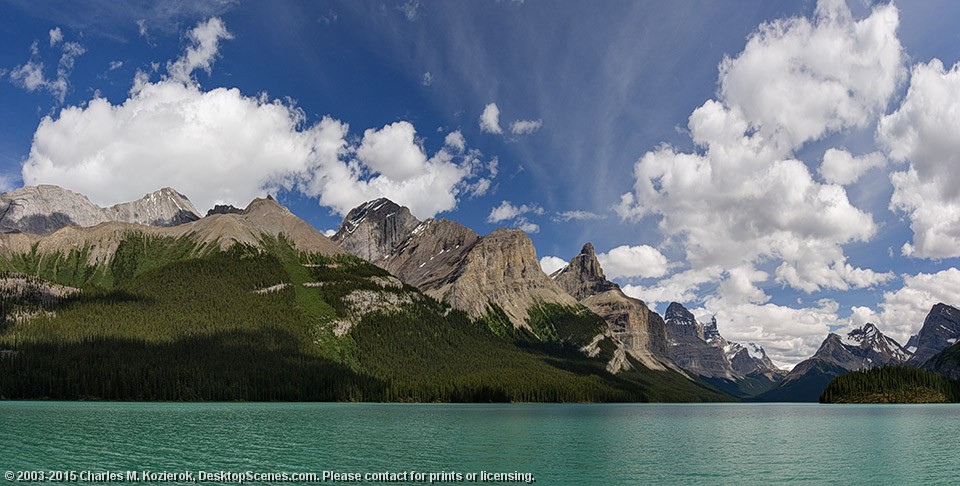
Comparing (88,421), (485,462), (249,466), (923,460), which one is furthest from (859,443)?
(88,421)

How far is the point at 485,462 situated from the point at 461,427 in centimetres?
5453

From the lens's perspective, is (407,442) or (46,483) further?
(407,442)

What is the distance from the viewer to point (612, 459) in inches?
3093

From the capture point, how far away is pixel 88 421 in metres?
119

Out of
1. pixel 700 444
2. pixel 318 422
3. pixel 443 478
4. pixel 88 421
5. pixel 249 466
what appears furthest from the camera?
pixel 318 422

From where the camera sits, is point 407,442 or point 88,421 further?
point 88,421

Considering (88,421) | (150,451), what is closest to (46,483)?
(150,451)

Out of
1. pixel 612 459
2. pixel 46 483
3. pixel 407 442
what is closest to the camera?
pixel 46 483

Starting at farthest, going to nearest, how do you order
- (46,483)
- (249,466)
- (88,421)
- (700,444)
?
(88,421), (700,444), (249,466), (46,483)

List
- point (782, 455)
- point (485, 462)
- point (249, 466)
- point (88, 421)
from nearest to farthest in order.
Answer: point (249, 466) → point (485, 462) → point (782, 455) → point (88, 421)

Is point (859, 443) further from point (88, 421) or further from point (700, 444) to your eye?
point (88, 421)

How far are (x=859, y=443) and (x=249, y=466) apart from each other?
8864cm

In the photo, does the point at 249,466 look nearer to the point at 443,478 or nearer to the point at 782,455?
the point at 443,478

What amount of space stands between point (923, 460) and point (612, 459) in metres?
38.0
